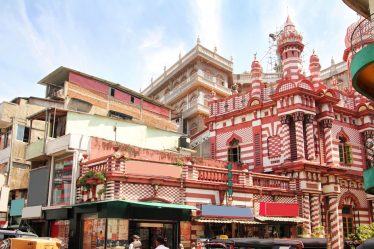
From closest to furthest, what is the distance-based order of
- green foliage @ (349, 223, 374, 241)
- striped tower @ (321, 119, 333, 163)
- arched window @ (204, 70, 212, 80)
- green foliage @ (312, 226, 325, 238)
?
green foliage @ (349, 223, 374, 241)
green foliage @ (312, 226, 325, 238)
striped tower @ (321, 119, 333, 163)
arched window @ (204, 70, 212, 80)

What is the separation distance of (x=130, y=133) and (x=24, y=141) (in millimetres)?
8495

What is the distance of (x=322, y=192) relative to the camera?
2808 centimetres

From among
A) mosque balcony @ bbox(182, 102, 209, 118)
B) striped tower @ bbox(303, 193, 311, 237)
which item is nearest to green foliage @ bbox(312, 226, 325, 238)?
striped tower @ bbox(303, 193, 311, 237)

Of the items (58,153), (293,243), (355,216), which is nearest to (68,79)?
(58,153)

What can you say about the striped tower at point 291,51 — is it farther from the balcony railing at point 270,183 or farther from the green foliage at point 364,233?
the green foliage at point 364,233

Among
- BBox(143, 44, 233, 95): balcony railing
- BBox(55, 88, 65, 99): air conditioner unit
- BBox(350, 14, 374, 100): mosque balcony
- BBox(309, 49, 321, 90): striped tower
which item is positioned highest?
BBox(143, 44, 233, 95): balcony railing

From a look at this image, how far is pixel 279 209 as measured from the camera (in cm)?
2531

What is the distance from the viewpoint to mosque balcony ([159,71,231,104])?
46.0m

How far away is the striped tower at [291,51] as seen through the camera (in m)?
30.3

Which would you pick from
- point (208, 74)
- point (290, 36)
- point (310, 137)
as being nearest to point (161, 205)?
point (310, 137)

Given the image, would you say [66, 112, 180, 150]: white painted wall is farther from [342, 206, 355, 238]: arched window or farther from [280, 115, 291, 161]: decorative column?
[342, 206, 355, 238]: arched window

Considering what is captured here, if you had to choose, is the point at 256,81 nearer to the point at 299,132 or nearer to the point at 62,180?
the point at 299,132

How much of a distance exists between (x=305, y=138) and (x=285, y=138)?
1.33 metres

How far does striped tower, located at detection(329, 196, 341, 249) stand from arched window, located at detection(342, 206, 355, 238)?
1742 millimetres
